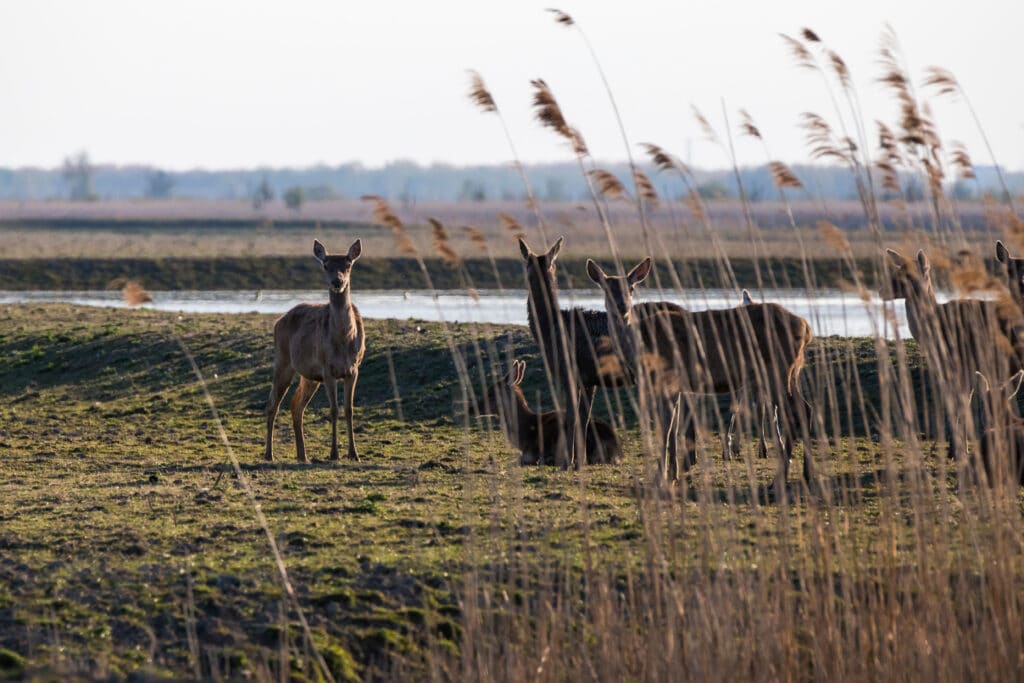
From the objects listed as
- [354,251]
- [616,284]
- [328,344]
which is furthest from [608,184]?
[354,251]

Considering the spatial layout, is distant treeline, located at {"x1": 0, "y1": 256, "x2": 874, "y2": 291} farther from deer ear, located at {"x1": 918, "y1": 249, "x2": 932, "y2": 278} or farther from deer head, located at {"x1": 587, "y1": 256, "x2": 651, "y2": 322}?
deer head, located at {"x1": 587, "y1": 256, "x2": 651, "y2": 322}

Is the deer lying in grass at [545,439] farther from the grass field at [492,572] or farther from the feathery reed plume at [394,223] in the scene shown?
the feathery reed plume at [394,223]

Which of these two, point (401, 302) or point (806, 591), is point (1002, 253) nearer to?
point (806, 591)

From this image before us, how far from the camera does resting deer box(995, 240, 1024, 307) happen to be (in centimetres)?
1136

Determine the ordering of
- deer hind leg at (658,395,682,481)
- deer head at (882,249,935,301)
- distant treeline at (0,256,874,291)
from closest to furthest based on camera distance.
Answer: deer hind leg at (658,395,682,481) < deer head at (882,249,935,301) < distant treeline at (0,256,874,291)

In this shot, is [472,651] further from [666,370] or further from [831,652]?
[666,370]

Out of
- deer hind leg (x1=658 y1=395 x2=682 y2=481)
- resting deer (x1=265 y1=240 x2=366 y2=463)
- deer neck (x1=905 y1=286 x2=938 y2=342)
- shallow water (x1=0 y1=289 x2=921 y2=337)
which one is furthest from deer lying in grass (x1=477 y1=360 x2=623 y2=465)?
shallow water (x1=0 y1=289 x2=921 y2=337)

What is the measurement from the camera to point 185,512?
35.1 ft

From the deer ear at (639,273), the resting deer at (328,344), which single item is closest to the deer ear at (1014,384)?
the deer ear at (639,273)

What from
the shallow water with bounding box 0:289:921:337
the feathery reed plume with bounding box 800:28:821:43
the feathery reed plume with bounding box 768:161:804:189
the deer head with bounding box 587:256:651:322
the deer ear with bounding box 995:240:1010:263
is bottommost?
the shallow water with bounding box 0:289:921:337

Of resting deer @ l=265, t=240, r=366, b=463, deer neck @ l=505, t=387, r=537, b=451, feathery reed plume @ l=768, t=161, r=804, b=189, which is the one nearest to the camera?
feathery reed plume @ l=768, t=161, r=804, b=189

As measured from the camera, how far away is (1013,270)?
12812 millimetres

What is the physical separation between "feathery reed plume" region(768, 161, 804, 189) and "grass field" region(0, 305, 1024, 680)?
1.07 m

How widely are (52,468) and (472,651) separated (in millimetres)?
7136
